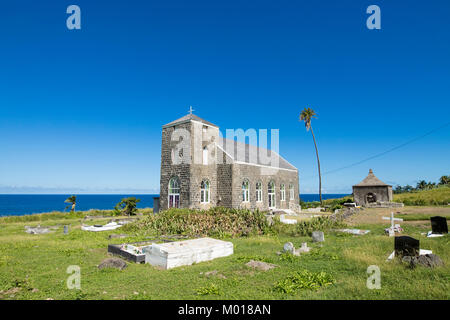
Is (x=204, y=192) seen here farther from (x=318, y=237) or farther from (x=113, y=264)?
(x=113, y=264)

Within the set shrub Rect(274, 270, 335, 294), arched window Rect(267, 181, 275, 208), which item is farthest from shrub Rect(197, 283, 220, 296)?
arched window Rect(267, 181, 275, 208)

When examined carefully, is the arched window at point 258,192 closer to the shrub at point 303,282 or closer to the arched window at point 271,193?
the arched window at point 271,193

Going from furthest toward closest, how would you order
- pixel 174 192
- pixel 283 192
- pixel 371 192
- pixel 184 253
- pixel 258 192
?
pixel 371 192 → pixel 283 192 → pixel 258 192 → pixel 174 192 → pixel 184 253

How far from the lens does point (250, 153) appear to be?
102ft

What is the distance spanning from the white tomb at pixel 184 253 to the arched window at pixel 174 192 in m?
13.6

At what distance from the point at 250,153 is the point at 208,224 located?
15869mm

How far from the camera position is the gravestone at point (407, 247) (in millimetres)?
7912

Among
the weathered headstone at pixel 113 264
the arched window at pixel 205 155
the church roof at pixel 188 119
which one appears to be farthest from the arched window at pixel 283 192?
the weathered headstone at pixel 113 264

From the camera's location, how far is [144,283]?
7070mm

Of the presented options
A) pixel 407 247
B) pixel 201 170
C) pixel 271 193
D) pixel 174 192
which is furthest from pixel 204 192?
pixel 407 247

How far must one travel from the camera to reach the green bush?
1577 centimetres

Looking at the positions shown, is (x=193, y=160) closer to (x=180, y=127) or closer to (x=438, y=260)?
(x=180, y=127)

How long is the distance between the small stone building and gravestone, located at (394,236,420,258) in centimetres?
3068
